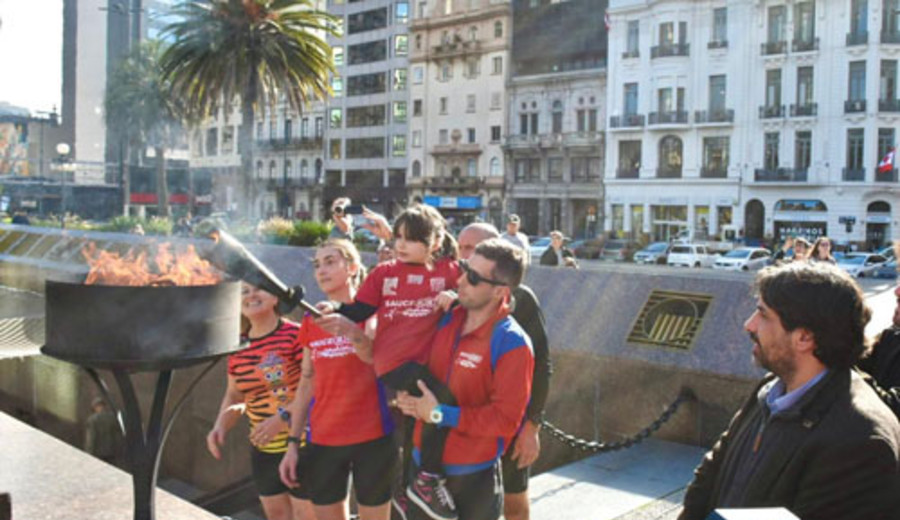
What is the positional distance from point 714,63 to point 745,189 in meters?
7.64

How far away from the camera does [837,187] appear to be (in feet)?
142

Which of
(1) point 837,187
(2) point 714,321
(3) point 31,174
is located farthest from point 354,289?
(3) point 31,174

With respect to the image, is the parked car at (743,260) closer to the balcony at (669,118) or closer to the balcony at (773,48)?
the balcony at (669,118)

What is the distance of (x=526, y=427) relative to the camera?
391 cm

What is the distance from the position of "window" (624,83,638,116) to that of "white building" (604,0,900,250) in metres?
0.08

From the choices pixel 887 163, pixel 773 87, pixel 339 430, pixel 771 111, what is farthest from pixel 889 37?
pixel 339 430

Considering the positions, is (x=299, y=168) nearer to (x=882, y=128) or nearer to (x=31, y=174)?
(x=31, y=174)

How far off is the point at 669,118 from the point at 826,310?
1906 inches

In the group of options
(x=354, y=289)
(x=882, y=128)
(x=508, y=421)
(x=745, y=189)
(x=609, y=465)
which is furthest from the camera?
(x=745, y=189)

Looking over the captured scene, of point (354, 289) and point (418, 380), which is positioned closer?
point (418, 380)

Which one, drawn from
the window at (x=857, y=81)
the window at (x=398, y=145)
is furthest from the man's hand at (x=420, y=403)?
the window at (x=398, y=145)

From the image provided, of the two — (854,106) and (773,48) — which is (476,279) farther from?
(773,48)

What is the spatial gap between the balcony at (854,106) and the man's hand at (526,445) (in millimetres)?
44893

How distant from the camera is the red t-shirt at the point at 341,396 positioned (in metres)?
3.72
